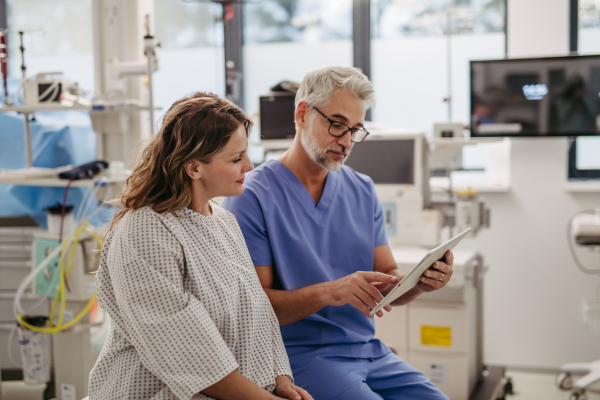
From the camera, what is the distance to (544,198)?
3055 millimetres

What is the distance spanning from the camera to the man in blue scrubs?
1.36 metres

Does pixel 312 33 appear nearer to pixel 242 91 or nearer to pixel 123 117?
pixel 242 91

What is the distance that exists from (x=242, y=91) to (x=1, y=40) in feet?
5.49

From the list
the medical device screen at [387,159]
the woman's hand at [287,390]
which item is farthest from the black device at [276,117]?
the woman's hand at [287,390]

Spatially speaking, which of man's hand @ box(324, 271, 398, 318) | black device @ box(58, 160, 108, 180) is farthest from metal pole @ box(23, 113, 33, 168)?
man's hand @ box(324, 271, 398, 318)

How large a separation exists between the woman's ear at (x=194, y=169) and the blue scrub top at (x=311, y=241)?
29cm

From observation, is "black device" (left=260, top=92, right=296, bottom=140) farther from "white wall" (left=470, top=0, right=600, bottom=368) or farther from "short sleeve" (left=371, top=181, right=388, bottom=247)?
"white wall" (left=470, top=0, right=600, bottom=368)

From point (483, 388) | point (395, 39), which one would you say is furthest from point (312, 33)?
point (483, 388)

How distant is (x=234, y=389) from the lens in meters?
1.05

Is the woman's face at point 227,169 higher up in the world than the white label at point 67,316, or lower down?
higher up

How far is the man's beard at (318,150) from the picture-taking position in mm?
1519

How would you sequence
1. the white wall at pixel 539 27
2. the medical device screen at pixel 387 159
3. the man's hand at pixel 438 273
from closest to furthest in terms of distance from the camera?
1. the man's hand at pixel 438 273
2. the medical device screen at pixel 387 159
3. the white wall at pixel 539 27

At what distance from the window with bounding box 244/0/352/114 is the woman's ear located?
267 cm

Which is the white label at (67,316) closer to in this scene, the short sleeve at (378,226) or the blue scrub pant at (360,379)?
the blue scrub pant at (360,379)
